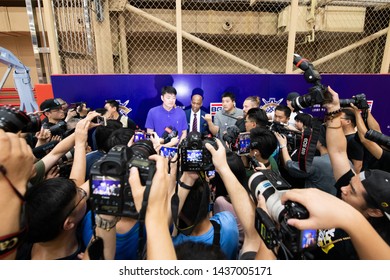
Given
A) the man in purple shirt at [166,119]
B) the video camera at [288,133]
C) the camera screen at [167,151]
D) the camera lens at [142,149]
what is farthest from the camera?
the man in purple shirt at [166,119]

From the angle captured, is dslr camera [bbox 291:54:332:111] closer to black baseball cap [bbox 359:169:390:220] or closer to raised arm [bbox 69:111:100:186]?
black baseball cap [bbox 359:169:390:220]

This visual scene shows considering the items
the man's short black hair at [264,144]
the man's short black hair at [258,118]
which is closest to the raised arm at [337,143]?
the man's short black hair at [264,144]

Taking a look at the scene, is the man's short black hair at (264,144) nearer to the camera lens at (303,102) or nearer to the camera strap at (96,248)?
the camera lens at (303,102)

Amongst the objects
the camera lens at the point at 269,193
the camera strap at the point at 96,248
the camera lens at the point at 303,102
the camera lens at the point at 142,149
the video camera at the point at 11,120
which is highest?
the camera lens at the point at 303,102

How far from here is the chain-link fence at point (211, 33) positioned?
140 inches

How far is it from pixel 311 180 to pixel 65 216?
64.4 inches

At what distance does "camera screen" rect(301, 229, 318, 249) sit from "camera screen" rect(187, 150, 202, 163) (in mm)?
567

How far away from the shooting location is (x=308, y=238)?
67 centimetres

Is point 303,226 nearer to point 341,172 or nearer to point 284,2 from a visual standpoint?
point 341,172

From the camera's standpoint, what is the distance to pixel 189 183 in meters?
1.15

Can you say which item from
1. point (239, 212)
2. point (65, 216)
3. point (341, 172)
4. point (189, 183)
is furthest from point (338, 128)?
point (65, 216)

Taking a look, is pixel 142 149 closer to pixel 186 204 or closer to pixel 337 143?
pixel 186 204

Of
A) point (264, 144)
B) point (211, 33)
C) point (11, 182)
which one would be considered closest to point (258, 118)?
point (264, 144)

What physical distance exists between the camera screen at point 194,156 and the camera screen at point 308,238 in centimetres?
57
